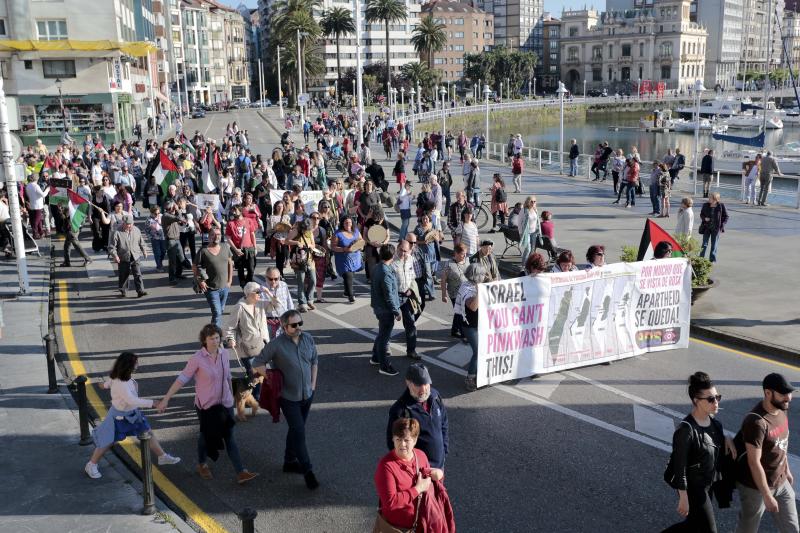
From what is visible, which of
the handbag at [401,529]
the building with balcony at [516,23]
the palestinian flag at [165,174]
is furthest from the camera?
the building with balcony at [516,23]

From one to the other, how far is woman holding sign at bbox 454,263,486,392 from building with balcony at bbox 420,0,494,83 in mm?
154211

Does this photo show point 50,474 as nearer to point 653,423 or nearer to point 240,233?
point 653,423

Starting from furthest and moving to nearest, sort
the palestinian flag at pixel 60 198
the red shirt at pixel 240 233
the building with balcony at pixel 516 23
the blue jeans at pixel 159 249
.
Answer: the building with balcony at pixel 516 23 < the palestinian flag at pixel 60 198 < the blue jeans at pixel 159 249 < the red shirt at pixel 240 233

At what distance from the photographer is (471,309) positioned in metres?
10.1

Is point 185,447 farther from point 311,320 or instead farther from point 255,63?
point 255,63

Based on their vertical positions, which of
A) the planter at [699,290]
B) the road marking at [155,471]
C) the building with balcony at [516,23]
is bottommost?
the road marking at [155,471]

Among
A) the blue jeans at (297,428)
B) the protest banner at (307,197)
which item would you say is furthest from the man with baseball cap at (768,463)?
the protest banner at (307,197)

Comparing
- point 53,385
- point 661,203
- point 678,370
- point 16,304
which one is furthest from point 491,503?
point 661,203

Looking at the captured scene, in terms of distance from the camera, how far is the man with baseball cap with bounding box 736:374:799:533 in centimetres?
578

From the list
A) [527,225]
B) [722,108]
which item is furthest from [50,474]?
[722,108]

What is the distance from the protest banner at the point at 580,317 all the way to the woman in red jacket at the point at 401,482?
15.6ft

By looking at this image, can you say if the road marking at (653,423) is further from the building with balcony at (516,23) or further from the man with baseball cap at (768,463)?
the building with balcony at (516,23)

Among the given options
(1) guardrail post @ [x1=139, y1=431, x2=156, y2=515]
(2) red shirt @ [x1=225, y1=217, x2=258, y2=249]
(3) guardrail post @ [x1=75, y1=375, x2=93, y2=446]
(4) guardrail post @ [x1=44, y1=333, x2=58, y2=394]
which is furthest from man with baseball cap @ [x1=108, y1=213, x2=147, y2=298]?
(1) guardrail post @ [x1=139, y1=431, x2=156, y2=515]

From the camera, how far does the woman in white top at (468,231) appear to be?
1483 cm
